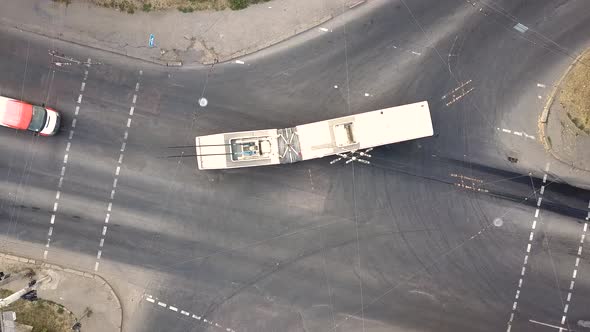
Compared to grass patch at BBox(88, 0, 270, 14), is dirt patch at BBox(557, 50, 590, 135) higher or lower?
lower

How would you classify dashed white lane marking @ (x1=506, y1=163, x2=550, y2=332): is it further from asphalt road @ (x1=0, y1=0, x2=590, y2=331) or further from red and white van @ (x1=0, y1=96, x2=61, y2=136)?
red and white van @ (x1=0, y1=96, x2=61, y2=136)

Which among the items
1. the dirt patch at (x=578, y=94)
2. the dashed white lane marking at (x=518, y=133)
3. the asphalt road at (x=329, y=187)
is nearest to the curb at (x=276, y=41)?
the asphalt road at (x=329, y=187)

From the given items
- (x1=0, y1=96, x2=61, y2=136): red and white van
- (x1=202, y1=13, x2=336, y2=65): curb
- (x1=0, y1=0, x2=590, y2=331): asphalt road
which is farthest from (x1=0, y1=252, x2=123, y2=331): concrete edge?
(x1=202, y1=13, x2=336, y2=65): curb

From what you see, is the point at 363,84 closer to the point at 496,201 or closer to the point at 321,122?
the point at 321,122

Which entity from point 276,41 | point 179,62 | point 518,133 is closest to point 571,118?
point 518,133

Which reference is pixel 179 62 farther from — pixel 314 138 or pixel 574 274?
pixel 574 274

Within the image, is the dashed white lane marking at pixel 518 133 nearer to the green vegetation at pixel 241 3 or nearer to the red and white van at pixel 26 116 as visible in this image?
the green vegetation at pixel 241 3

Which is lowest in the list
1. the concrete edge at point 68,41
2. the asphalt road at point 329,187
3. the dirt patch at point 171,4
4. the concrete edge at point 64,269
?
the concrete edge at point 64,269
